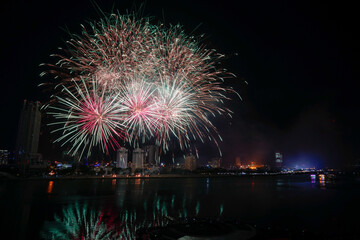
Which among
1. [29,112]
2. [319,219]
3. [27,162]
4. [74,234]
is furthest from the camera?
[29,112]

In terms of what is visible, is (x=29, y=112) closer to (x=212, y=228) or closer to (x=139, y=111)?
(x=139, y=111)

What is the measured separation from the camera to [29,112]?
401 ft

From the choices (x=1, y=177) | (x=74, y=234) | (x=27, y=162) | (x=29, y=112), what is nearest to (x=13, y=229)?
(x=74, y=234)

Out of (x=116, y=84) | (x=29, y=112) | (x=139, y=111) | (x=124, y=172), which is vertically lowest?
(x=124, y=172)

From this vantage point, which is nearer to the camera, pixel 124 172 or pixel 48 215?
pixel 48 215

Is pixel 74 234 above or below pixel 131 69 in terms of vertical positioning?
below

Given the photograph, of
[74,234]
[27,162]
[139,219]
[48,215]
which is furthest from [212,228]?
[27,162]

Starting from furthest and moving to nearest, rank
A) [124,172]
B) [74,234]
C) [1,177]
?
[124,172], [1,177], [74,234]

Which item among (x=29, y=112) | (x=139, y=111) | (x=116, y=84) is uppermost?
(x=29, y=112)

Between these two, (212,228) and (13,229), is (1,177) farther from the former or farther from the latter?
(212,228)

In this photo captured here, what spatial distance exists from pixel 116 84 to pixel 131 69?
2.19 metres

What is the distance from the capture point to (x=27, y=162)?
11088 centimetres

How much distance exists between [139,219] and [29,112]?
427ft

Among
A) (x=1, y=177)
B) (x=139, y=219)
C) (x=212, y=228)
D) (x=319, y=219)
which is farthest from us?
(x=1, y=177)
